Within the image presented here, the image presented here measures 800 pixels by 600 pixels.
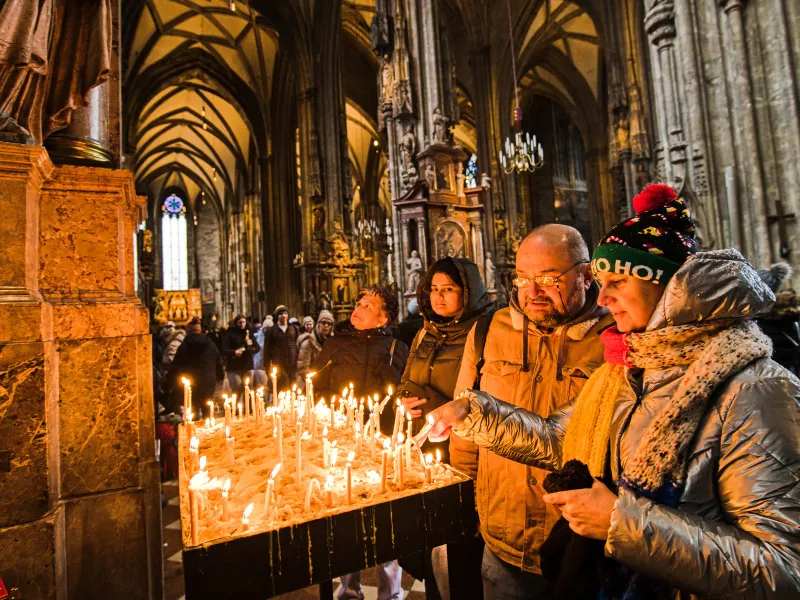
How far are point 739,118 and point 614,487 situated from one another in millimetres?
6388

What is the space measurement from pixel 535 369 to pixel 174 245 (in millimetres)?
38177

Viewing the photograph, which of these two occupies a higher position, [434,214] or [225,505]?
[434,214]

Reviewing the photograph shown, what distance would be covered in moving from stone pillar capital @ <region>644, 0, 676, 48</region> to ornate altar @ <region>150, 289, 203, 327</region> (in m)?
28.1

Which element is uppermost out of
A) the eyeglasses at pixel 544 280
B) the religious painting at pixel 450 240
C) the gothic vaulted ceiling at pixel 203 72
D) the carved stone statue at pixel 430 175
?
the gothic vaulted ceiling at pixel 203 72

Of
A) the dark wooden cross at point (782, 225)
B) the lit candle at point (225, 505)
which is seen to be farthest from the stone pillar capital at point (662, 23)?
the lit candle at point (225, 505)

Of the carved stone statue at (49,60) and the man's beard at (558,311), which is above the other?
the carved stone statue at (49,60)

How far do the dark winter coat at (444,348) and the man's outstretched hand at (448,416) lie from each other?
0.73 metres

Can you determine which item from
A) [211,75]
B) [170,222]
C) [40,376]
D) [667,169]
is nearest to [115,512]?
[40,376]

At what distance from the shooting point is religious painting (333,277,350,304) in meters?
14.2

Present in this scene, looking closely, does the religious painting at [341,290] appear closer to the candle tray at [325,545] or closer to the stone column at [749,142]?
the stone column at [749,142]

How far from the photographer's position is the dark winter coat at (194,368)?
6.15m

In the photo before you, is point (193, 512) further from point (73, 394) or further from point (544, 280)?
point (73, 394)

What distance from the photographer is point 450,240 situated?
30.7 ft

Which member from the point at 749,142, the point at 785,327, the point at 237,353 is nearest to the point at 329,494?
the point at 785,327
